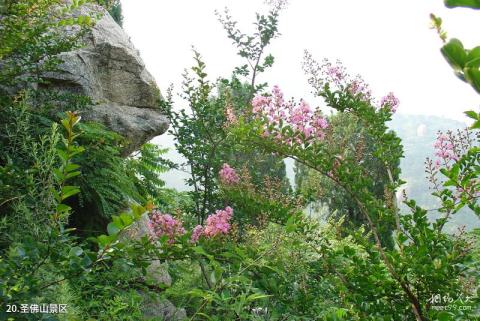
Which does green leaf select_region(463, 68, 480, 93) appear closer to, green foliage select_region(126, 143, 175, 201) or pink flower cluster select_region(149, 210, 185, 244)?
pink flower cluster select_region(149, 210, 185, 244)

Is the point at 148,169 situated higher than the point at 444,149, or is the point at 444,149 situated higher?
the point at 148,169

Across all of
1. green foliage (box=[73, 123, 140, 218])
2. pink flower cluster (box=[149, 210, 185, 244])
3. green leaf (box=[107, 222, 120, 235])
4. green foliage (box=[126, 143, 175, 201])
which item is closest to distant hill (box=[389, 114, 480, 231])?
green foliage (box=[126, 143, 175, 201])

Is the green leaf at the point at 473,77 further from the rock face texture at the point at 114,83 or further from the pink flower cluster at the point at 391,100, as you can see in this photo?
the rock face texture at the point at 114,83

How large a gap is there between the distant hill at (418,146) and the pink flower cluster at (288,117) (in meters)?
105

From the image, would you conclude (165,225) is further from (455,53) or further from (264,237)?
(455,53)

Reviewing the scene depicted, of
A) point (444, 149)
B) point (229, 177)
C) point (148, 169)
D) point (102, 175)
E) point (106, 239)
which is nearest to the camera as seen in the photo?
point (106, 239)

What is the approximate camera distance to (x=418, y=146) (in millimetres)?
156500

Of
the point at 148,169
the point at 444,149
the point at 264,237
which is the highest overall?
the point at 148,169

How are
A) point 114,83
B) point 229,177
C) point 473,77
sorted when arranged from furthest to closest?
point 114,83 < point 229,177 < point 473,77

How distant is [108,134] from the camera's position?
3.92 metres

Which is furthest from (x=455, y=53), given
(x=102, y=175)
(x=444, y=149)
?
(x=102, y=175)

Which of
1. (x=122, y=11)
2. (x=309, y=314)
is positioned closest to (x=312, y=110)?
(x=309, y=314)

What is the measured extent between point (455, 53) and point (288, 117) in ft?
8.77

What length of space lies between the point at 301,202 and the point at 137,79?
337cm
